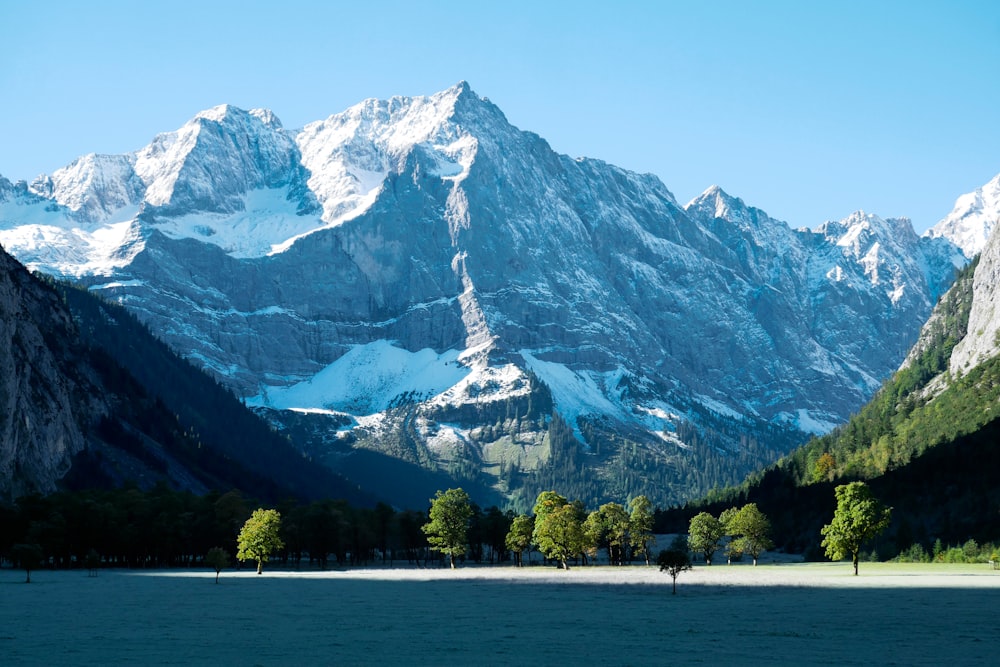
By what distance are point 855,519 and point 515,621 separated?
83.3 meters

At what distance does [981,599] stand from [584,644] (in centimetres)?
4857

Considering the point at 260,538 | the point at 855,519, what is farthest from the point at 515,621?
the point at 260,538

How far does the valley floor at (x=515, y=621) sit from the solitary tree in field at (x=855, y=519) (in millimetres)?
7886

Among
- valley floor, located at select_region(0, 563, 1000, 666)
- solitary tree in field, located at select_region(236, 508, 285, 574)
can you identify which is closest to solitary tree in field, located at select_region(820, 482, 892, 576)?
valley floor, located at select_region(0, 563, 1000, 666)

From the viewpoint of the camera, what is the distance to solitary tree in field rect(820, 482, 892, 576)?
530 ft

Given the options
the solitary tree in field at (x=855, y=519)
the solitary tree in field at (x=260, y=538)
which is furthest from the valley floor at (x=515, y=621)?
the solitary tree in field at (x=260, y=538)

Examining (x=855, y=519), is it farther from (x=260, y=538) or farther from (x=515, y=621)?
(x=260, y=538)

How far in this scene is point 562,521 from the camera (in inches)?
7830

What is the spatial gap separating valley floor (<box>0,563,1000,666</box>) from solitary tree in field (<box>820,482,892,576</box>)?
789 cm

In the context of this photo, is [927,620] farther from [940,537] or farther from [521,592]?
[940,537]

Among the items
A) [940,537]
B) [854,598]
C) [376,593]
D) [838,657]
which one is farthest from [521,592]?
[940,537]

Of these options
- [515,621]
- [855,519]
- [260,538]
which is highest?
[855,519]

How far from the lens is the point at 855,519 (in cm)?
16188

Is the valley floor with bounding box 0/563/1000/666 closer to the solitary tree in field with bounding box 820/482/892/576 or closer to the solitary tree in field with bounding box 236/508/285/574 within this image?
the solitary tree in field with bounding box 820/482/892/576
